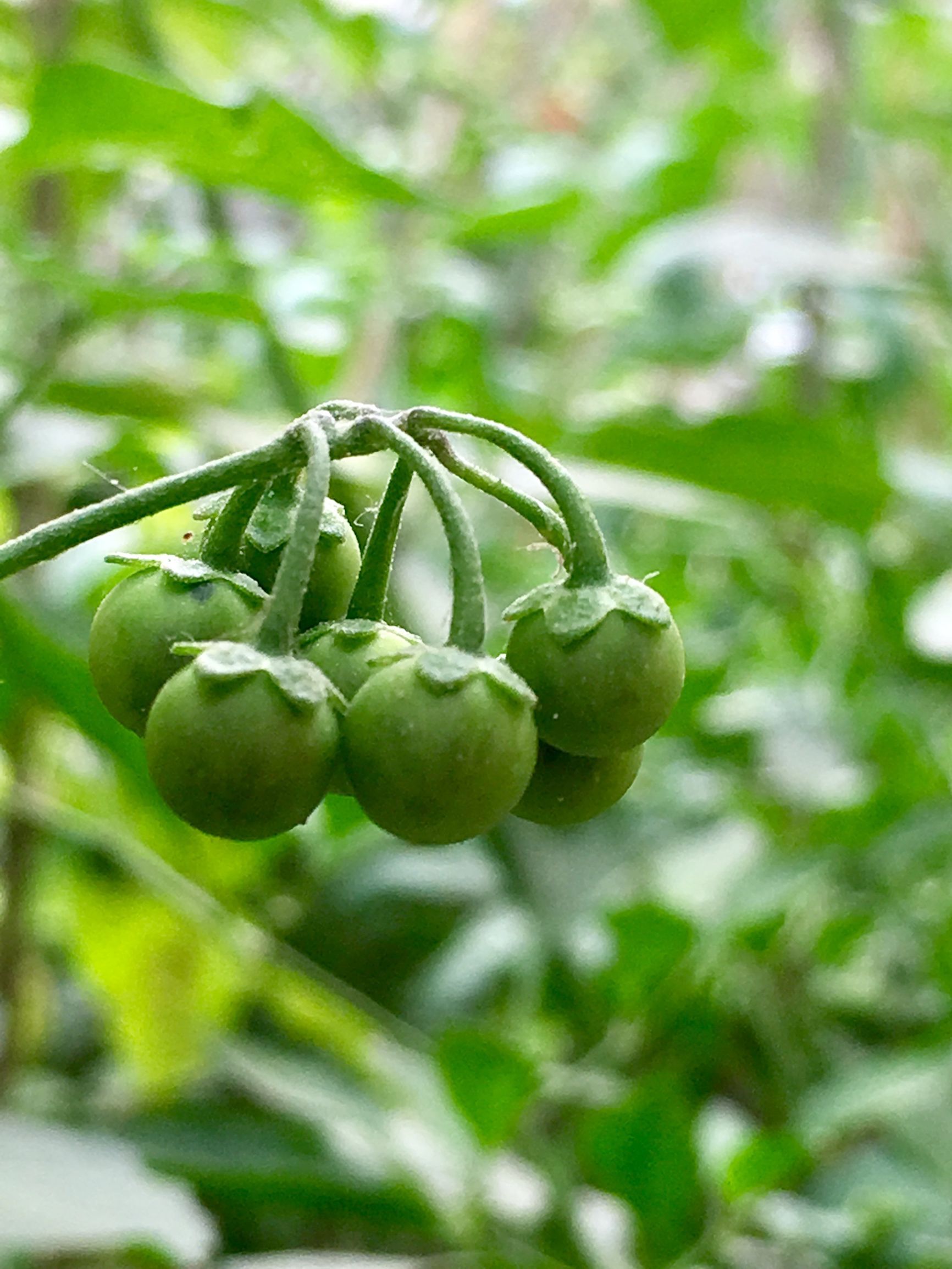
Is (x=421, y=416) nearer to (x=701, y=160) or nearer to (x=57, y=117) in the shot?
(x=57, y=117)

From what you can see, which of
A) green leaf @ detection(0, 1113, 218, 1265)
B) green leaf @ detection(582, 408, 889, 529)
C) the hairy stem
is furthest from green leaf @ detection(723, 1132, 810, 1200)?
the hairy stem

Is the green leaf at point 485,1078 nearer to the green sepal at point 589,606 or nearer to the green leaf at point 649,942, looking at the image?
the green leaf at point 649,942

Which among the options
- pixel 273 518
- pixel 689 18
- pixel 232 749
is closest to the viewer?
pixel 232 749

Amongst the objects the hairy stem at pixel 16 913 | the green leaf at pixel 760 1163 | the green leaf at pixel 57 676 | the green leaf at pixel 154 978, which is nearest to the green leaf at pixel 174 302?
the green leaf at pixel 57 676

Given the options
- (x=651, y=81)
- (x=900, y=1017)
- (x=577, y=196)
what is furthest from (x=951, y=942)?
(x=651, y=81)

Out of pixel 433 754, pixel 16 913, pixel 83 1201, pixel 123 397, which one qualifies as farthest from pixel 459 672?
pixel 16 913

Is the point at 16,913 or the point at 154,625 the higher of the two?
the point at 16,913

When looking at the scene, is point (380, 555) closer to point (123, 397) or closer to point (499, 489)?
point (499, 489)
